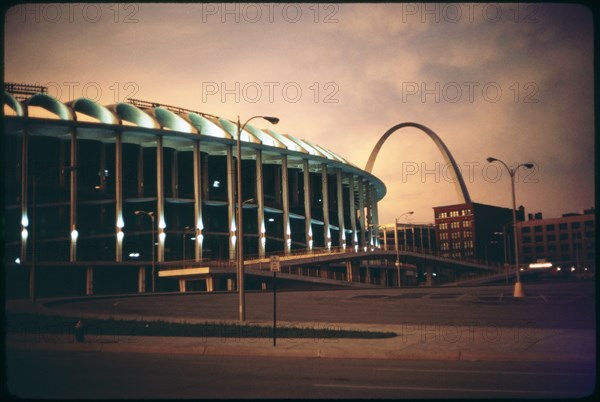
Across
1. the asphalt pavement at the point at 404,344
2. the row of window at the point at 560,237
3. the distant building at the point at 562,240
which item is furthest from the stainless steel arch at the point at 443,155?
the asphalt pavement at the point at 404,344

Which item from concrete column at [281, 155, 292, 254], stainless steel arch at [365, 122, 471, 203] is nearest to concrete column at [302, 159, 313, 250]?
concrete column at [281, 155, 292, 254]

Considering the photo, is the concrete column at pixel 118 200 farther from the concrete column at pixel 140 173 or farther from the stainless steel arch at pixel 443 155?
the stainless steel arch at pixel 443 155

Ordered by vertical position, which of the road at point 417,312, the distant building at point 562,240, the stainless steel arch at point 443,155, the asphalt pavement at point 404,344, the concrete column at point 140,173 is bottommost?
the road at point 417,312

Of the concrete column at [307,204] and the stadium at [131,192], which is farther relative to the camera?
the concrete column at [307,204]

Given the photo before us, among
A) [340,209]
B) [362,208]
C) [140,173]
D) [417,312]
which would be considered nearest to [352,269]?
[340,209]

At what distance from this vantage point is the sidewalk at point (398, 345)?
563 inches

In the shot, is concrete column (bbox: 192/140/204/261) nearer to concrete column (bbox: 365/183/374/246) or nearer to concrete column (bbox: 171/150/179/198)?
concrete column (bbox: 171/150/179/198)

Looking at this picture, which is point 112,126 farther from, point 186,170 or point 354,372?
point 354,372

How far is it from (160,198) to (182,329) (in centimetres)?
5656

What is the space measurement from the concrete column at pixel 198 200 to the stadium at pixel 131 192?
0.43ft

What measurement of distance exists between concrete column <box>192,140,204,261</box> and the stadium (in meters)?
0.13

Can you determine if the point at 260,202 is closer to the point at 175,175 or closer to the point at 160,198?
the point at 175,175

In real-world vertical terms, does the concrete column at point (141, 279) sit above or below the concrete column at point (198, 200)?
below

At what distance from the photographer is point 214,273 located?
66.1 metres
